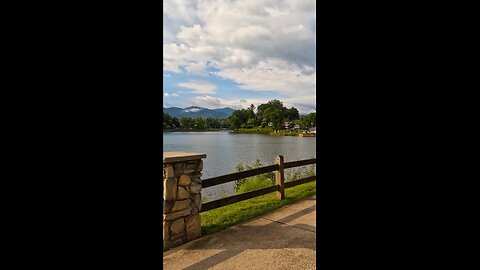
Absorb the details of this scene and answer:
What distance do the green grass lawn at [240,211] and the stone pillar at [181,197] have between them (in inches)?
13.7

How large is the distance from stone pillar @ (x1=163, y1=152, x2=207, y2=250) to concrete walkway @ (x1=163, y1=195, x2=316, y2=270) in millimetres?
130

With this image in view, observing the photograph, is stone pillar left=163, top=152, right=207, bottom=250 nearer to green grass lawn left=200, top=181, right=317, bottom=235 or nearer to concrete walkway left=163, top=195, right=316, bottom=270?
concrete walkway left=163, top=195, right=316, bottom=270

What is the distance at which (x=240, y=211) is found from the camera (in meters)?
4.54

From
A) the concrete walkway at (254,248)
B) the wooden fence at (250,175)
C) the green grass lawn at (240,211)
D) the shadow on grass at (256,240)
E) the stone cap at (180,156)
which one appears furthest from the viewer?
the green grass lawn at (240,211)

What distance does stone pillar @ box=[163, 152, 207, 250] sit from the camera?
3.22 m

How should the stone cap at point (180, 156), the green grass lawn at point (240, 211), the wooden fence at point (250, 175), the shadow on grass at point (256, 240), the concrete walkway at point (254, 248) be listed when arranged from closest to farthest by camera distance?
1. the concrete walkway at point (254, 248)
2. the shadow on grass at point (256, 240)
3. the stone cap at point (180, 156)
4. the wooden fence at point (250, 175)
5. the green grass lawn at point (240, 211)

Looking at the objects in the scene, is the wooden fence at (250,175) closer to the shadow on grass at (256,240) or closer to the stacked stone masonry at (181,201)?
the stacked stone masonry at (181,201)

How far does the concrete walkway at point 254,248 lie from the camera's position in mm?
2848

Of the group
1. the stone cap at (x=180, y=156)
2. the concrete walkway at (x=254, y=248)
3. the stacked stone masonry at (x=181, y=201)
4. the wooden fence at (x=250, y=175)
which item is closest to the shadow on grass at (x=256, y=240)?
the concrete walkway at (x=254, y=248)

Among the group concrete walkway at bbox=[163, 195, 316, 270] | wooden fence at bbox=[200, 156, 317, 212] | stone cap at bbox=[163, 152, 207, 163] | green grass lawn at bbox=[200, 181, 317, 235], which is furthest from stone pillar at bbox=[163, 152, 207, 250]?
green grass lawn at bbox=[200, 181, 317, 235]

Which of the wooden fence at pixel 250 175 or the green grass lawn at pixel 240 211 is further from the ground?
the wooden fence at pixel 250 175
